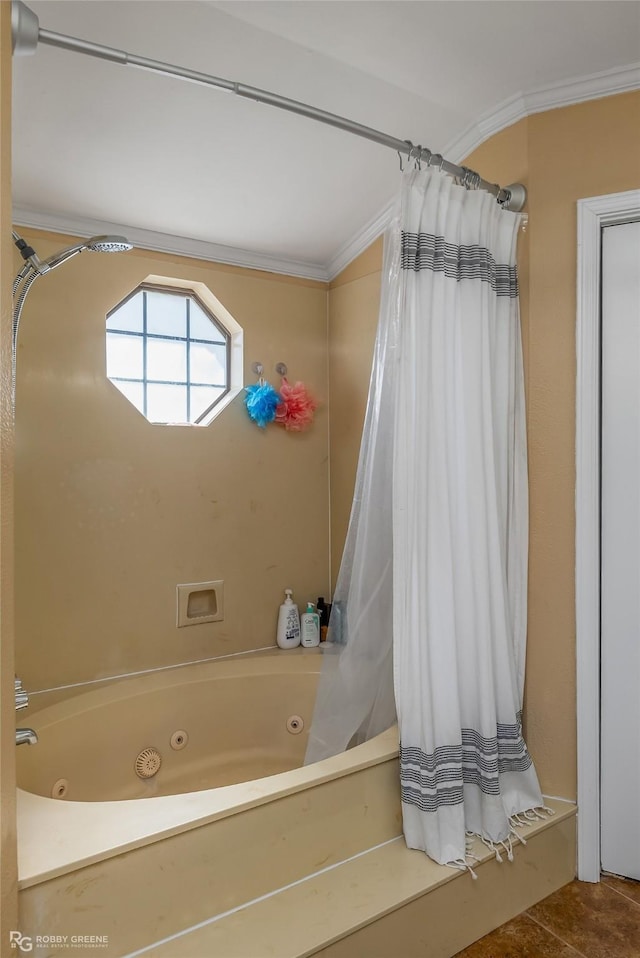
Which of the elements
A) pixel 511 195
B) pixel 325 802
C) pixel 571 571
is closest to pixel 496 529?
pixel 571 571

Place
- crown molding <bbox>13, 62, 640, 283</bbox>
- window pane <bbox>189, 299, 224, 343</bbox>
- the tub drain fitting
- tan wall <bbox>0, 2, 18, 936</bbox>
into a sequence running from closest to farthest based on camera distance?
tan wall <bbox>0, 2, 18, 936</bbox>
crown molding <bbox>13, 62, 640, 283</bbox>
the tub drain fitting
window pane <bbox>189, 299, 224, 343</bbox>

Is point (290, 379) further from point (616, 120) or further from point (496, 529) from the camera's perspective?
point (616, 120)

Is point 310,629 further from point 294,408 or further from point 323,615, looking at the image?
point 294,408

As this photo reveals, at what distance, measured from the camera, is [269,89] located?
1.82m

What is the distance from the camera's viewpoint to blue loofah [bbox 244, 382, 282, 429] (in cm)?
252

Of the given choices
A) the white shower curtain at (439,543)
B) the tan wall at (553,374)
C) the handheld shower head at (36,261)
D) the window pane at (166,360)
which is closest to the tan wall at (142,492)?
the window pane at (166,360)

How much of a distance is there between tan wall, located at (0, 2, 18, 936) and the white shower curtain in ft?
2.80

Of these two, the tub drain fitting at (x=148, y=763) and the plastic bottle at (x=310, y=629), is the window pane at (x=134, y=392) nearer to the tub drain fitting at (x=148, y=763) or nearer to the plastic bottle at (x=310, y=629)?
the plastic bottle at (x=310, y=629)

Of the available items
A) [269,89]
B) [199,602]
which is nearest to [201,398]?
[199,602]

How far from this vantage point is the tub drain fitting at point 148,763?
2.09 m

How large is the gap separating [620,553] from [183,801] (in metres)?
1.33

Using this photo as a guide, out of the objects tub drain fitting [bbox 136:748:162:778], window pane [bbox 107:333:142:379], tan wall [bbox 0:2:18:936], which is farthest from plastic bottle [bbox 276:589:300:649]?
tan wall [bbox 0:2:18:936]

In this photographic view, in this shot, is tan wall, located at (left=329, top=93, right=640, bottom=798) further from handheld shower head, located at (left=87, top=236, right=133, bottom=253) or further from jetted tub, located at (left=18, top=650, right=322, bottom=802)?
handheld shower head, located at (left=87, top=236, right=133, bottom=253)

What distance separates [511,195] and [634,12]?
0.49 metres
